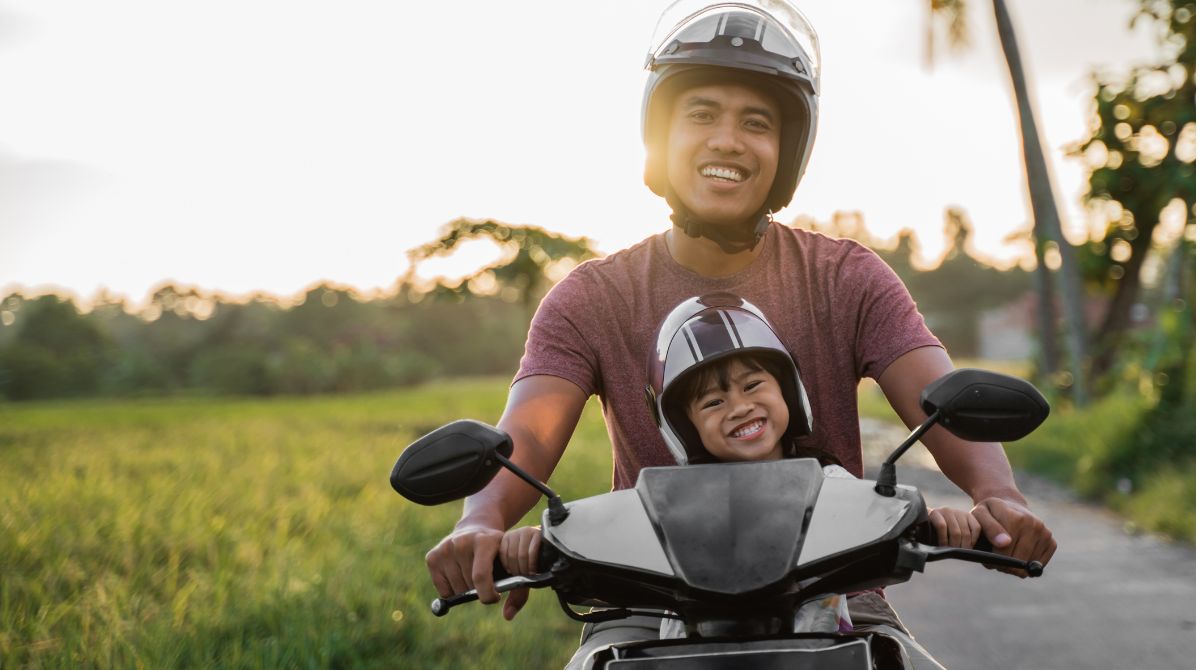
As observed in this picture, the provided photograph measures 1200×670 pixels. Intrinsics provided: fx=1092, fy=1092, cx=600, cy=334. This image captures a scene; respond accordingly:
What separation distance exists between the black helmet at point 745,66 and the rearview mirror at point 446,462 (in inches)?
44.4

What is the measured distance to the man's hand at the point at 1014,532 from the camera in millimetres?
1812

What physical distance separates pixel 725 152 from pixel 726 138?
33 mm

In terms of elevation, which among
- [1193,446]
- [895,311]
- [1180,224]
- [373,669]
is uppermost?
[1180,224]

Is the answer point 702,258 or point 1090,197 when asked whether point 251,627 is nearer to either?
point 702,258

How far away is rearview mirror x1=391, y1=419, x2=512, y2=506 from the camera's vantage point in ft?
5.45

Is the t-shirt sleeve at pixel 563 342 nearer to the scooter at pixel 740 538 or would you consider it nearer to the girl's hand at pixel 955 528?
the scooter at pixel 740 538

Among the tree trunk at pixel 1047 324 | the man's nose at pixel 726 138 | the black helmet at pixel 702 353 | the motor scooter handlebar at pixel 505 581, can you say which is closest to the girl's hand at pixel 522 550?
the motor scooter handlebar at pixel 505 581

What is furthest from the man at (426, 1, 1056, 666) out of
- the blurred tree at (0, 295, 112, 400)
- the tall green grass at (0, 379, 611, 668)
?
the blurred tree at (0, 295, 112, 400)

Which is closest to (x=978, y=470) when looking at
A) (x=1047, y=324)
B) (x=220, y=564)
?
(x=220, y=564)

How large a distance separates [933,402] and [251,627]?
3111mm

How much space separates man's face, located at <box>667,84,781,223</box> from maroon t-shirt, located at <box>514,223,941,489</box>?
19 cm

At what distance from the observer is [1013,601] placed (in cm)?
541

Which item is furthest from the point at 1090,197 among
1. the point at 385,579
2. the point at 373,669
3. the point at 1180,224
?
the point at 373,669

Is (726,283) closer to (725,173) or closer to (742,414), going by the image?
(725,173)
